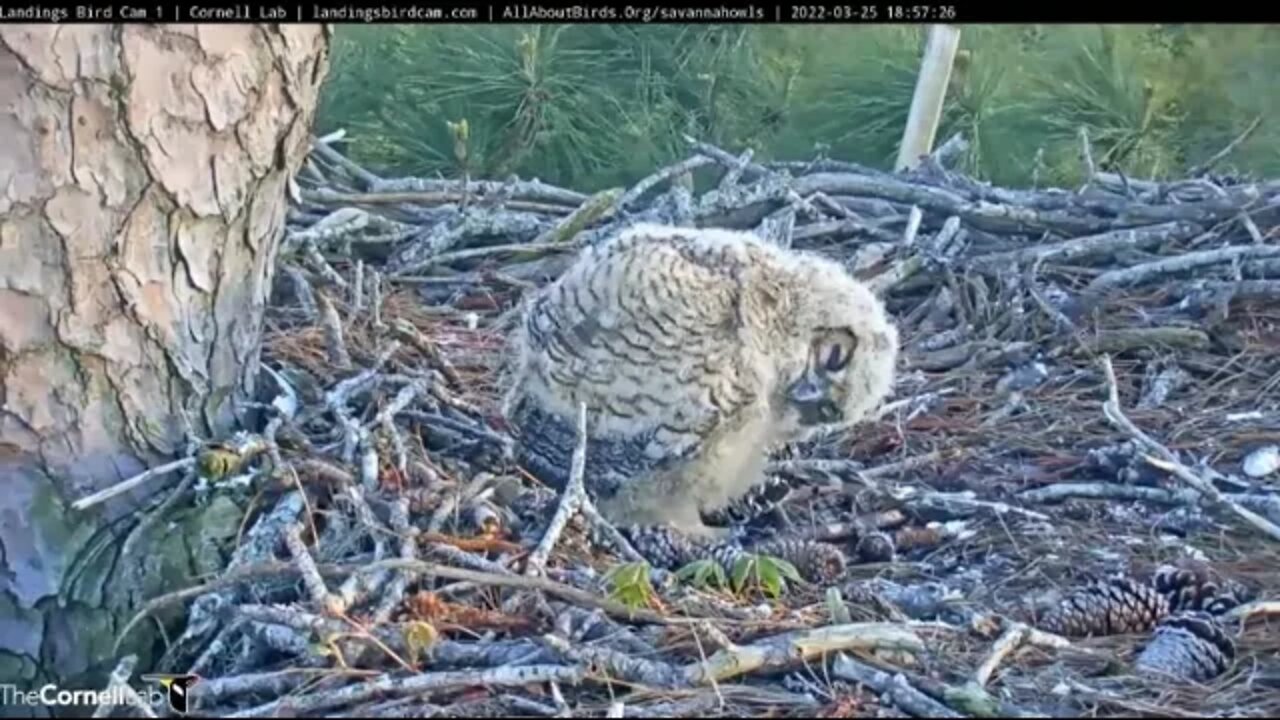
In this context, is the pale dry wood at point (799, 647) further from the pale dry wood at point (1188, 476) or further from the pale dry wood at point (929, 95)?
the pale dry wood at point (929, 95)

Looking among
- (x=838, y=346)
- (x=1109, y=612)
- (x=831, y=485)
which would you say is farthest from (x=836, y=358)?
(x=1109, y=612)

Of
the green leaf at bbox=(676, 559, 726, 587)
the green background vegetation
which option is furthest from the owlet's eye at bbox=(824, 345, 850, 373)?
the green background vegetation

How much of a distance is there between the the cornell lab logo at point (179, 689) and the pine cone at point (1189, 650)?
1.36 metres

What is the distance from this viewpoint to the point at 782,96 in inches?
237

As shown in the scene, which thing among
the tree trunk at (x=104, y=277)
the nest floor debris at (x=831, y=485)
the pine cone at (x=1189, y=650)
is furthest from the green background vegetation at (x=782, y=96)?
the pine cone at (x=1189, y=650)

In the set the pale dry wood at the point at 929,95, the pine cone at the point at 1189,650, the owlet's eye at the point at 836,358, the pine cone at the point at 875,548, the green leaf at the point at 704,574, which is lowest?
the pine cone at the point at 875,548

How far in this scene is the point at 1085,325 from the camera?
3.91m

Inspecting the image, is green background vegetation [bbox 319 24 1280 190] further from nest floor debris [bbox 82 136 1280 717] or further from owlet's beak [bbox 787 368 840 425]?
owlet's beak [bbox 787 368 840 425]

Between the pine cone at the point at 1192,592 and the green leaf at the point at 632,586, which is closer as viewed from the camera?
the green leaf at the point at 632,586

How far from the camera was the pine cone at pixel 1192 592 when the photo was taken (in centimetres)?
263

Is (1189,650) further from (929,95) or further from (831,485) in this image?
(929,95)

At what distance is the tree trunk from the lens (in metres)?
2.59

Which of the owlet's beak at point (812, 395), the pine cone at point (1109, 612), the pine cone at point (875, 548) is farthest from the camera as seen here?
the owlet's beak at point (812, 395)

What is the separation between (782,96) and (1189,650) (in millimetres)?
→ 3849
